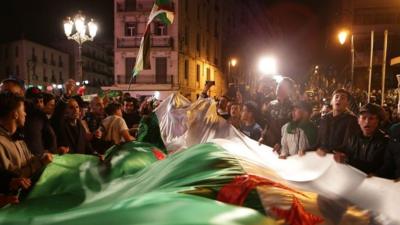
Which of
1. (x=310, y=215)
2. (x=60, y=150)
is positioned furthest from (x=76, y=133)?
(x=310, y=215)

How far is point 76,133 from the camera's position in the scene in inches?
244

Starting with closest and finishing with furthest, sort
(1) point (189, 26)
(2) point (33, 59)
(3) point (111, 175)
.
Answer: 1. (3) point (111, 175)
2. (1) point (189, 26)
3. (2) point (33, 59)

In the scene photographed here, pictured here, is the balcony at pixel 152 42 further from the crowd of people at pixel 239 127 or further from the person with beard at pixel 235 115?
the person with beard at pixel 235 115

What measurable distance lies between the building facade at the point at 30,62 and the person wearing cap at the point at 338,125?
59.5 m

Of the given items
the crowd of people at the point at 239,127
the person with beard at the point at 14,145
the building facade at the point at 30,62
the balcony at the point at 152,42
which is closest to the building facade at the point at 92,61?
the building facade at the point at 30,62

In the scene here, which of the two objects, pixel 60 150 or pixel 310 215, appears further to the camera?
pixel 60 150

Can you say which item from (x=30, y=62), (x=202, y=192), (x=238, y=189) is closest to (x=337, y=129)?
(x=238, y=189)

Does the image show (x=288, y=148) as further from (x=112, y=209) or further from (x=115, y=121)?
(x=112, y=209)

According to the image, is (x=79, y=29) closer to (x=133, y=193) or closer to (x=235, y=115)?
(x=235, y=115)

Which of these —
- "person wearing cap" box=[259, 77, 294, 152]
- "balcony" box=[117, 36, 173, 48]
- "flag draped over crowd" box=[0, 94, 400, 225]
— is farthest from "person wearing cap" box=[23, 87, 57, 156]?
"balcony" box=[117, 36, 173, 48]

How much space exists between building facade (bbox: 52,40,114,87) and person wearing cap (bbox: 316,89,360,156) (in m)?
65.0

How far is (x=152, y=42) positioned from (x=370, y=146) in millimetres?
35754

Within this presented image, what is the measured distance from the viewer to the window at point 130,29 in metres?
39.9

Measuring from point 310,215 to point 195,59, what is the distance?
140 feet
